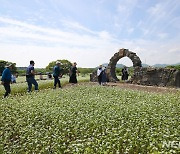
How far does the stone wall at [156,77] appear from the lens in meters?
28.1

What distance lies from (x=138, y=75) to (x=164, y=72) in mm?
3080

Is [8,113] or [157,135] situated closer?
[157,135]

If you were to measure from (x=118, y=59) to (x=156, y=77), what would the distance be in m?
7.15

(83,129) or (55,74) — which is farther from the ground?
(55,74)

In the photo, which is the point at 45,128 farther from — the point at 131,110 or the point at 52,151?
the point at 131,110

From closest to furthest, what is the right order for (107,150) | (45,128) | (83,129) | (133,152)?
(107,150) → (133,152) → (83,129) → (45,128)

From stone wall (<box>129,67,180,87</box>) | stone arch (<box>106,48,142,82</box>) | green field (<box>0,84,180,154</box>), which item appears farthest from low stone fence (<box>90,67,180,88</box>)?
green field (<box>0,84,180,154</box>)

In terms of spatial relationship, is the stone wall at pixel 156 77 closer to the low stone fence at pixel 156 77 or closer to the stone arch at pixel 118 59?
the low stone fence at pixel 156 77

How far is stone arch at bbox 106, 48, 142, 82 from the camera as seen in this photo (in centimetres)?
3278

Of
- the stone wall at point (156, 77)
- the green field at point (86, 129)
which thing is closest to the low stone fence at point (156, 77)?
the stone wall at point (156, 77)

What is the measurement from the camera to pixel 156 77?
2958 cm

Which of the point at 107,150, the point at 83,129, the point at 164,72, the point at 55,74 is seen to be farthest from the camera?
the point at 164,72

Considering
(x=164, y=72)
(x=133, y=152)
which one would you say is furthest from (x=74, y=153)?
(x=164, y=72)

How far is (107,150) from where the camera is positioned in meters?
6.98
